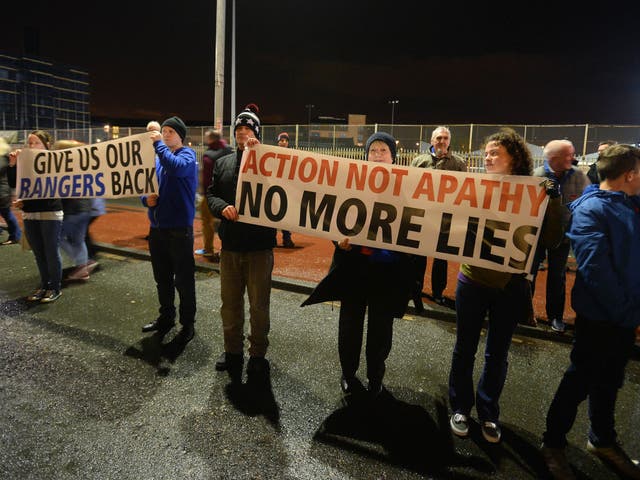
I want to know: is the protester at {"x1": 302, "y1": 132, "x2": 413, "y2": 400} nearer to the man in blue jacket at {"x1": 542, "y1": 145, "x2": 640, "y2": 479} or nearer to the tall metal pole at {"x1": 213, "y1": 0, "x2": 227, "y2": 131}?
the man in blue jacket at {"x1": 542, "y1": 145, "x2": 640, "y2": 479}

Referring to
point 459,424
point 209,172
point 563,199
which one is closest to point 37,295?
point 209,172

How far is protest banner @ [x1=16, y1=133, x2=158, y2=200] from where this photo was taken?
4262 millimetres

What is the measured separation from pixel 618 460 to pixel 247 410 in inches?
96.2

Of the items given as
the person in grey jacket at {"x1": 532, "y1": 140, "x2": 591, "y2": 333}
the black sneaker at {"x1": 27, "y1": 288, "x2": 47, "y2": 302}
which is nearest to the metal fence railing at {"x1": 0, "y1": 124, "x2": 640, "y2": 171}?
the person in grey jacket at {"x1": 532, "y1": 140, "x2": 591, "y2": 333}

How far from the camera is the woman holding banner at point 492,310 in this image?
2.76 m

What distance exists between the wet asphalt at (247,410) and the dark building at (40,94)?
15570cm

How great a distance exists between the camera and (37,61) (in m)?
145

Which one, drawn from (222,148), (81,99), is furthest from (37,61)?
(222,148)

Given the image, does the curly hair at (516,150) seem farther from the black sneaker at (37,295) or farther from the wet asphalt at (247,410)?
the black sneaker at (37,295)

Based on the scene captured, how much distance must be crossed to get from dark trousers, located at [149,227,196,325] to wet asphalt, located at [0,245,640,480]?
342mm

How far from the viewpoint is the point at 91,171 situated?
471cm

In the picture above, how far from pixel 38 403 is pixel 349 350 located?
2341mm

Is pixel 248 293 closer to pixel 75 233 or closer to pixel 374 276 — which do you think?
pixel 374 276

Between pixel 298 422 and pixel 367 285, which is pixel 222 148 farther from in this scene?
pixel 298 422
